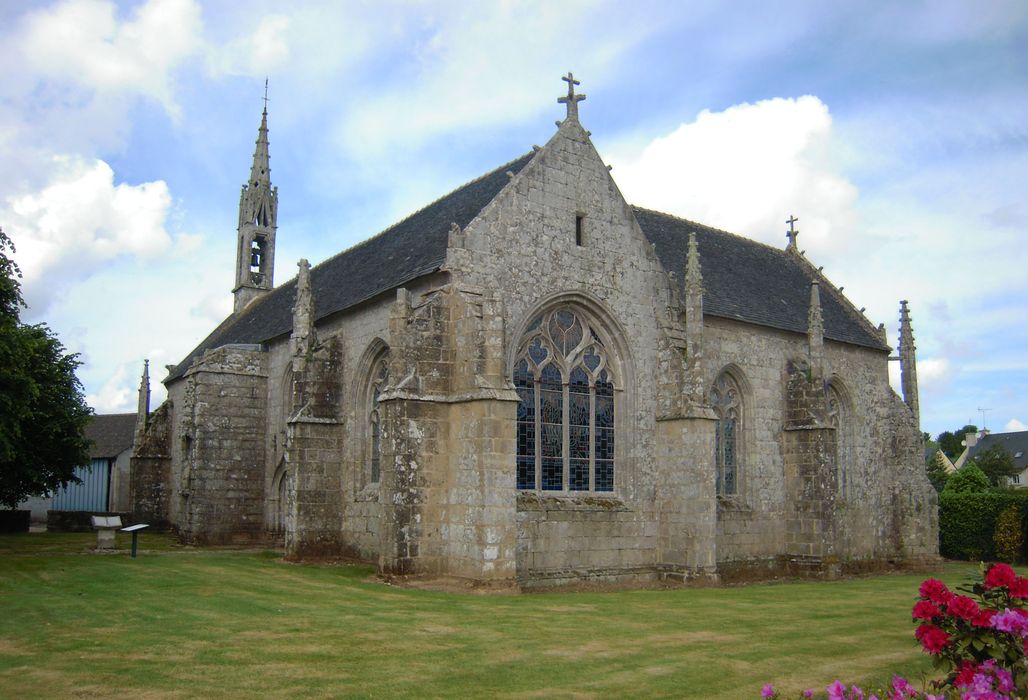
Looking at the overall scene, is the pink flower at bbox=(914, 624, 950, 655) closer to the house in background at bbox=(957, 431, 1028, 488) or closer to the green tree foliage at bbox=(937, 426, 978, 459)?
the house in background at bbox=(957, 431, 1028, 488)

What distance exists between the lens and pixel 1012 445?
79.8 metres

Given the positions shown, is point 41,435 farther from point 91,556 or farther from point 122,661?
point 122,661

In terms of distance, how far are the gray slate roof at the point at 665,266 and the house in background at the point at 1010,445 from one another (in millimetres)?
57066

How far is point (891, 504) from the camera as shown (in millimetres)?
27172

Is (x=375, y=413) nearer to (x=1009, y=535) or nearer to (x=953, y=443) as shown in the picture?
(x=1009, y=535)

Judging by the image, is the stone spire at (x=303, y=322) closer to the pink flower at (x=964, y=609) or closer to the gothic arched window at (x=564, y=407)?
the gothic arched window at (x=564, y=407)

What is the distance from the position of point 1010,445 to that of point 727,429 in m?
69.7

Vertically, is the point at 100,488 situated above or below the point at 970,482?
below

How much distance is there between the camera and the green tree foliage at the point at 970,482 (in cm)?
3388

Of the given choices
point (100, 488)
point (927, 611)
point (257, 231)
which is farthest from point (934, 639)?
point (100, 488)

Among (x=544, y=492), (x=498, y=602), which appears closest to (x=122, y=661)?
(x=498, y=602)

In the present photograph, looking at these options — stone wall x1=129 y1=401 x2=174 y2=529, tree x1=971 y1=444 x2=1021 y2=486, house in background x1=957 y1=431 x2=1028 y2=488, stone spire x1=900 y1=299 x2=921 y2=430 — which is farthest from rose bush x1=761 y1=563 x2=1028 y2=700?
house in background x1=957 y1=431 x2=1028 y2=488

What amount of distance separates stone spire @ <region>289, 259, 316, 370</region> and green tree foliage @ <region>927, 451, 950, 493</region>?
4379 cm

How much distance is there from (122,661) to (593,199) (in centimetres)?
1427
